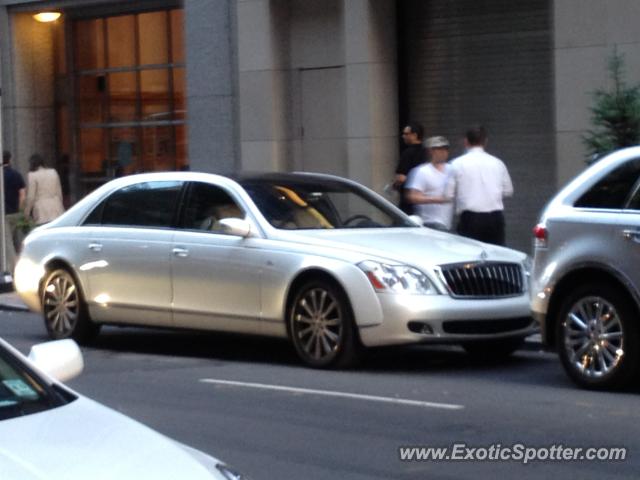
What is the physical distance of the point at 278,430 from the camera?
29.4 feet

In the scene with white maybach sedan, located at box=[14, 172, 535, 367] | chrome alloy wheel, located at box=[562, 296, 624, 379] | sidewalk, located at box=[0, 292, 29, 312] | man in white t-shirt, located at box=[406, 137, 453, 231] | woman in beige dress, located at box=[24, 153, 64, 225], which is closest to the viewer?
chrome alloy wheel, located at box=[562, 296, 624, 379]

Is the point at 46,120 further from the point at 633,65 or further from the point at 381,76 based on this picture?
the point at 633,65

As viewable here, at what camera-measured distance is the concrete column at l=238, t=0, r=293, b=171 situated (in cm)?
2059

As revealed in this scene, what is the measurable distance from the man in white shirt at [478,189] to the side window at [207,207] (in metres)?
2.99

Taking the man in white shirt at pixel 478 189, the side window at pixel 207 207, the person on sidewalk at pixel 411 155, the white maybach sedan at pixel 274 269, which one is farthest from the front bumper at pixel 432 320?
the person on sidewalk at pixel 411 155

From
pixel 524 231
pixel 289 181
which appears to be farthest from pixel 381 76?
pixel 289 181

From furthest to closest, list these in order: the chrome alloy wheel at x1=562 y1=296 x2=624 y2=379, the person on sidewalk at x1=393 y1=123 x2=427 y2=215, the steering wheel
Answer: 1. the person on sidewalk at x1=393 y1=123 x2=427 y2=215
2. the steering wheel
3. the chrome alloy wheel at x1=562 y1=296 x2=624 y2=379

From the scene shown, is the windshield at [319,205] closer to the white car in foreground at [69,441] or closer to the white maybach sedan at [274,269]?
the white maybach sedan at [274,269]

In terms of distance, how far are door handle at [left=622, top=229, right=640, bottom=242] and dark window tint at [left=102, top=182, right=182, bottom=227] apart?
4500mm

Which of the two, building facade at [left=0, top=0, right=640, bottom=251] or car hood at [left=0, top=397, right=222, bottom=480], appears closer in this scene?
car hood at [left=0, top=397, right=222, bottom=480]

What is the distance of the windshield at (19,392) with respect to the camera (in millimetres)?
4703

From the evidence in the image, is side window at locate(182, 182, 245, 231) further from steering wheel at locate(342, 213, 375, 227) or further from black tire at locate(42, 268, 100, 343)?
black tire at locate(42, 268, 100, 343)

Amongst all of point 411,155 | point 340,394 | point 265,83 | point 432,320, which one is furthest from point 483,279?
point 265,83

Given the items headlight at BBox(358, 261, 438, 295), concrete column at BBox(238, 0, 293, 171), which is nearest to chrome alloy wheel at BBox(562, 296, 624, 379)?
headlight at BBox(358, 261, 438, 295)
